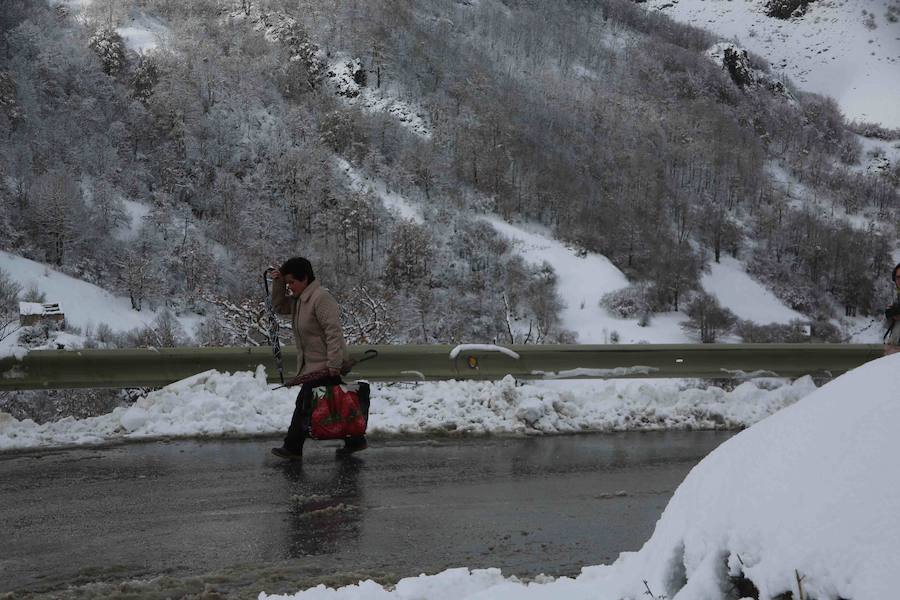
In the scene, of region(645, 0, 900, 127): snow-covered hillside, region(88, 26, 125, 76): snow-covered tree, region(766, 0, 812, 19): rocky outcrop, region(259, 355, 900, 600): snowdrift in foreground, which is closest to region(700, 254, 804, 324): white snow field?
region(88, 26, 125, 76): snow-covered tree

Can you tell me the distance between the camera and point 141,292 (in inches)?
2068

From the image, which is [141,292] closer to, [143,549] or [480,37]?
[143,549]

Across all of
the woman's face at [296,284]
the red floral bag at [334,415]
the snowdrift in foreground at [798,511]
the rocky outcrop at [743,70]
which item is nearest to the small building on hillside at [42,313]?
the woman's face at [296,284]

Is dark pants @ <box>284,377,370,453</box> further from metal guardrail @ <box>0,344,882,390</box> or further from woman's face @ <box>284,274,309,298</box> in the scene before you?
metal guardrail @ <box>0,344,882,390</box>

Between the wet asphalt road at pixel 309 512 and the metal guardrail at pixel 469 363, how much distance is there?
3.38 ft

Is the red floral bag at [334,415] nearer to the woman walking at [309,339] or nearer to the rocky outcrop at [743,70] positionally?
the woman walking at [309,339]

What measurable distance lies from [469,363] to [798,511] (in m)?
6.17

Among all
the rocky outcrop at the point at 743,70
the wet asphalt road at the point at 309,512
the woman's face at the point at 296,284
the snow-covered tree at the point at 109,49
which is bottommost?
the wet asphalt road at the point at 309,512

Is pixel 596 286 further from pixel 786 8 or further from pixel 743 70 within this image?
pixel 786 8

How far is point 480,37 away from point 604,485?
121447 mm

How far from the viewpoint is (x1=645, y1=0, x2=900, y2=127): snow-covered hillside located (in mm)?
153125

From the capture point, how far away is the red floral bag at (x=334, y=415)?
6.57 meters

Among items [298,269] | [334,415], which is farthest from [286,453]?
[298,269]

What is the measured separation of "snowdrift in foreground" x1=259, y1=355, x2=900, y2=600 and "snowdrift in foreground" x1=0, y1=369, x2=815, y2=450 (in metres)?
4.74
